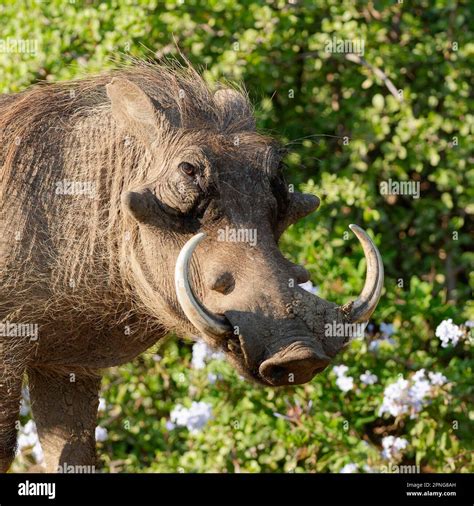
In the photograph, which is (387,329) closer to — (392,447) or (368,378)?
(368,378)

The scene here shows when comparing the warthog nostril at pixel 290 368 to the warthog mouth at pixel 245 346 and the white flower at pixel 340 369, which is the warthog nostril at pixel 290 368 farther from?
the white flower at pixel 340 369

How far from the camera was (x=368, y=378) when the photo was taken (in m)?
5.38

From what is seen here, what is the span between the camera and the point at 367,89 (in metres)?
6.86

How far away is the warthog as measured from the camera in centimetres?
358

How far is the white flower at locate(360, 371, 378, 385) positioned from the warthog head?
1.51 metres

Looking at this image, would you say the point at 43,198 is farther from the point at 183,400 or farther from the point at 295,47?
the point at 295,47

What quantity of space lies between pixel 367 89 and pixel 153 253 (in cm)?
329

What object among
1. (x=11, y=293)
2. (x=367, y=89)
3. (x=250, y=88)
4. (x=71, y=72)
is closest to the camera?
(x=11, y=293)

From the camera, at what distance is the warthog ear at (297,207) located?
3965 mm

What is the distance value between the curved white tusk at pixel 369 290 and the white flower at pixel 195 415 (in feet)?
5.95

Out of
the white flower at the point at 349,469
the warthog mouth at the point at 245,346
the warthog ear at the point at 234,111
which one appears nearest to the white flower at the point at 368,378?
the white flower at the point at 349,469

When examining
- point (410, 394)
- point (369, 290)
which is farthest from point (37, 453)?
point (369, 290)

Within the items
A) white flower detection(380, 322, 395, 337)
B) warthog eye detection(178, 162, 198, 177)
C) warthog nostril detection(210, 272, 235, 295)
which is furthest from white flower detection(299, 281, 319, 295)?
warthog nostril detection(210, 272, 235, 295)

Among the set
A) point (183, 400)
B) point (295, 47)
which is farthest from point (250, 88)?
point (183, 400)
